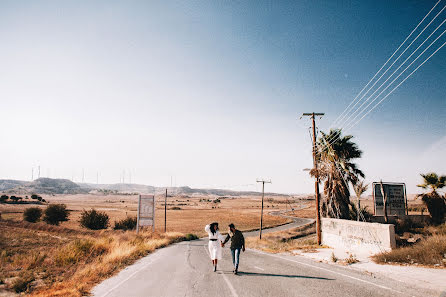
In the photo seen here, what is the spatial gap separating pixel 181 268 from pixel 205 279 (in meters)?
2.52

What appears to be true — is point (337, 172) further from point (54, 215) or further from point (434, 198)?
point (54, 215)

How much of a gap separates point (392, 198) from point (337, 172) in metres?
4.74

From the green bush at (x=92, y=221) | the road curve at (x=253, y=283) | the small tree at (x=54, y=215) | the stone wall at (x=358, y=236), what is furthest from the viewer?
the small tree at (x=54, y=215)

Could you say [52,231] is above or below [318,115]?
below

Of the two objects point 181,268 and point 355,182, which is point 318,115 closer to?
point 355,182

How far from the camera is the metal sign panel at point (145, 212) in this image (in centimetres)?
3200

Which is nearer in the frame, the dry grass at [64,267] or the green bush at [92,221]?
the dry grass at [64,267]

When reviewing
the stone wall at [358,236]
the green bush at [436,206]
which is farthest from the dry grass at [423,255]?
the green bush at [436,206]

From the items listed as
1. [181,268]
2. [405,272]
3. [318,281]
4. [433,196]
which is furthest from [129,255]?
[433,196]

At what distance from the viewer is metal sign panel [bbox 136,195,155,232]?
3200 centimetres

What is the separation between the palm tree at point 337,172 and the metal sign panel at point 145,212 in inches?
855

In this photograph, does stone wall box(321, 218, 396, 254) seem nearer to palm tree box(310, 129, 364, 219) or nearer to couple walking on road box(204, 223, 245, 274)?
palm tree box(310, 129, 364, 219)

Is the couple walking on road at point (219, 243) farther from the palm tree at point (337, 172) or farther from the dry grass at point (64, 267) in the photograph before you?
the palm tree at point (337, 172)

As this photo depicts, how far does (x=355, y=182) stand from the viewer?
20.8 m
